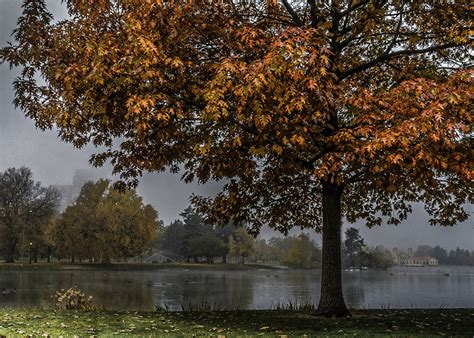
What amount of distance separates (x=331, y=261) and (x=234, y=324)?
15.6ft

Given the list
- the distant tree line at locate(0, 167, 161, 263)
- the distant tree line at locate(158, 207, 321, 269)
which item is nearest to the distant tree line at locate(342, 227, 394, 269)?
the distant tree line at locate(158, 207, 321, 269)

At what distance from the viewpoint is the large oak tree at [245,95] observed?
11.7 metres

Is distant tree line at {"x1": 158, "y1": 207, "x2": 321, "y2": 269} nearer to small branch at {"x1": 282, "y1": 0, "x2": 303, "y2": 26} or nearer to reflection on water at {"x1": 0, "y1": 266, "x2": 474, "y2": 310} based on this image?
reflection on water at {"x1": 0, "y1": 266, "x2": 474, "y2": 310}

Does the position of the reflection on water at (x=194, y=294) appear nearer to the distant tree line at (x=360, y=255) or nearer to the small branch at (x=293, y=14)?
the small branch at (x=293, y=14)

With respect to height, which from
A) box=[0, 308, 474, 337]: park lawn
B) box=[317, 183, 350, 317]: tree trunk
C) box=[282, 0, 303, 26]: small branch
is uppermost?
box=[282, 0, 303, 26]: small branch

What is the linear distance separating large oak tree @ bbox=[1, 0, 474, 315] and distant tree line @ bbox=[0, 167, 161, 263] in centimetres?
7995

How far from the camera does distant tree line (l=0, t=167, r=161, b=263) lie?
94625 millimetres

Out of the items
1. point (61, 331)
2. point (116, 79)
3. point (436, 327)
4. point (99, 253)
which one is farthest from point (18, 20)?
point (99, 253)

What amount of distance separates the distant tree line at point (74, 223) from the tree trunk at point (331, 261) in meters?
80.2

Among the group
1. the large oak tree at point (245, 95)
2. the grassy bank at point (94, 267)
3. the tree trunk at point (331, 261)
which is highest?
the large oak tree at point (245, 95)

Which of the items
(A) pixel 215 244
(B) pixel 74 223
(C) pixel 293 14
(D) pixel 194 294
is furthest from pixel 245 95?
(A) pixel 215 244

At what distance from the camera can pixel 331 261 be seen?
17.6 m

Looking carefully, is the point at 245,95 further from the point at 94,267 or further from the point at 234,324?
the point at 94,267

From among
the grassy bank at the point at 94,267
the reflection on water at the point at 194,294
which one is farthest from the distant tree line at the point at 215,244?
the reflection on water at the point at 194,294
